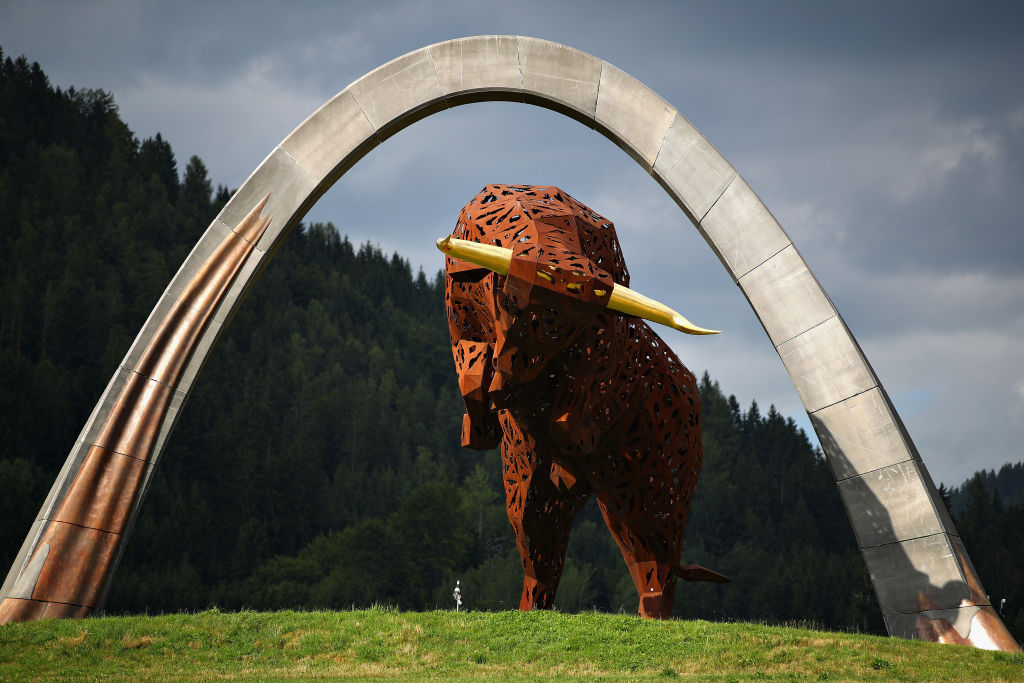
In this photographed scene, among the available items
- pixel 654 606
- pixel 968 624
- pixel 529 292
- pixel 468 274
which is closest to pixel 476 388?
pixel 468 274

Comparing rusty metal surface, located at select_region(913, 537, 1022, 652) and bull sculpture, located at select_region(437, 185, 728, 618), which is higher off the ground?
bull sculpture, located at select_region(437, 185, 728, 618)

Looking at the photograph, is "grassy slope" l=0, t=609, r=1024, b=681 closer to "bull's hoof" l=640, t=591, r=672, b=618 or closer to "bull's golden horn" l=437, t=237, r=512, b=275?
"bull's hoof" l=640, t=591, r=672, b=618

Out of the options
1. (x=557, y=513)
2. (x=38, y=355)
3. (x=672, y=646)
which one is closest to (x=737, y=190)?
(x=557, y=513)

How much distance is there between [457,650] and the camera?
30.4 feet

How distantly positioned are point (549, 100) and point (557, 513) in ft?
17.2

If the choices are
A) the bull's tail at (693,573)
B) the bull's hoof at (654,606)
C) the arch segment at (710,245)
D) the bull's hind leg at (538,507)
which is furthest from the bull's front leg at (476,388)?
the arch segment at (710,245)

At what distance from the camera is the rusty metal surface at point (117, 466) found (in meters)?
11.1

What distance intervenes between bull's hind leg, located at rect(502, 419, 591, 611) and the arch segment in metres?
2.96

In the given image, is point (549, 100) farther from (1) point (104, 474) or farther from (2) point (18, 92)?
(2) point (18, 92)

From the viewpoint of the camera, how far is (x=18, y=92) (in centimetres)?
5647

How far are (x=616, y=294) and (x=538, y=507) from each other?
3.22 m

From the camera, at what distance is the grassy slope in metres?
8.64

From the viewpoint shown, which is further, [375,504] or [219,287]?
[375,504]

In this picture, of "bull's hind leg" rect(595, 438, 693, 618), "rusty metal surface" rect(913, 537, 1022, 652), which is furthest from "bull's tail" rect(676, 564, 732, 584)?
"rusty metal surface" rect(913, 537, 1022, 652)
